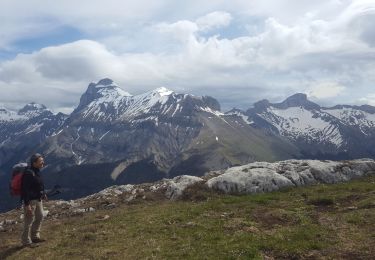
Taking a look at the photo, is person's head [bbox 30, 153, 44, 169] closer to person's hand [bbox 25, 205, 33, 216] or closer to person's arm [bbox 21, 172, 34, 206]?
person's arm [bbox 21, 172, 34, 206]

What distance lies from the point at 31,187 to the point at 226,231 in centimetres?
1160

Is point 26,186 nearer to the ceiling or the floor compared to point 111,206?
nearer to the ceiling

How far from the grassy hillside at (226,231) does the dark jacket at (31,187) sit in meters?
3.02

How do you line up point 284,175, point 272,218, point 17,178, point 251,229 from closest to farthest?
point 17,178 → point 251,229 → point 272,218 → point 284,175

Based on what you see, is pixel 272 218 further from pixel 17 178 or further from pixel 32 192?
pixel 17 178

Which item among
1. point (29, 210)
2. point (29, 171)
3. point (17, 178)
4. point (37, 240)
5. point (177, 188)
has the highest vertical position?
point (29, 171)

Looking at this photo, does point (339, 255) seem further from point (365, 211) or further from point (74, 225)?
point (74, 225)

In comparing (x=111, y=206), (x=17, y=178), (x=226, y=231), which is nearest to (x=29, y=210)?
(x=17, y=178)

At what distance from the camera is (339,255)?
22.9 meters

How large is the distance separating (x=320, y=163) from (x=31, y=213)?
1331 inches

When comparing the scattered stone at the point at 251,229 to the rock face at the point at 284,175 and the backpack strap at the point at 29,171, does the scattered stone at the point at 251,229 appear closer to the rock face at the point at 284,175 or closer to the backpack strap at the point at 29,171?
the backpack strap at the point at 29,171

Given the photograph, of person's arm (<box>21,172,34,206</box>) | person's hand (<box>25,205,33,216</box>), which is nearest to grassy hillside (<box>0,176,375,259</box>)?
person's hand (<box>25,205,33,216</box>)

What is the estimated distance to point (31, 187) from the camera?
27.1 m

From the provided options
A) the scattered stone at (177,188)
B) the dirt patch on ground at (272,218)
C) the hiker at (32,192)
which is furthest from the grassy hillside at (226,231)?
the scattered stone at (177,188)
